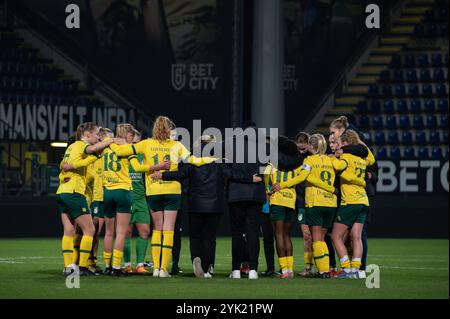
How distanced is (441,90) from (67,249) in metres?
20.5

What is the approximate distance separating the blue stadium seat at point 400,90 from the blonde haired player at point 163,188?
64.3 ft

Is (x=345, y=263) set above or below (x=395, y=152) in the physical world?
below

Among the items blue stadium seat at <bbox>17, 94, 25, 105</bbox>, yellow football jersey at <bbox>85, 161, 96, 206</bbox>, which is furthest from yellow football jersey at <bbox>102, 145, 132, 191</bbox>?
blue stadium seat at <bbox>17, 94, 25, 105</bbox>

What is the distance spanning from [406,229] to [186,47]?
881 cm

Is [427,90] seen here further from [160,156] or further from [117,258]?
[117,258]

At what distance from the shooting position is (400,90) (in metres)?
32.2

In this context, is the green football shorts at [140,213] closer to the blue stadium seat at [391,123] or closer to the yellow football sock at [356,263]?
the yellow football sock at [356,263]

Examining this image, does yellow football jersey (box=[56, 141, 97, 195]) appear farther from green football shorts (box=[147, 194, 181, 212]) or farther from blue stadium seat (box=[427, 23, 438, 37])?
blue stadium seat (box=[427, 23, 438, 37])

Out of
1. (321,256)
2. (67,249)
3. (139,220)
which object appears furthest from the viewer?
(139,220)

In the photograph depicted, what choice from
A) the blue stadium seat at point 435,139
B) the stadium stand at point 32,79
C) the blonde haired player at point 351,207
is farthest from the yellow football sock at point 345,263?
the blue stadium seat at point 435,139

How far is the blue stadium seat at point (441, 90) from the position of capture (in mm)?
31853

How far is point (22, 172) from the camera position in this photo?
85.5ft

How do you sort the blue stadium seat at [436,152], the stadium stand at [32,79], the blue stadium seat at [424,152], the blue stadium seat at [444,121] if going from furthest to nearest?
the blue stadium seat at [444,121]
the blue stadium seat at [424,152]
the blue stadium seat at [436,152]
the stadium stand at [32,79]

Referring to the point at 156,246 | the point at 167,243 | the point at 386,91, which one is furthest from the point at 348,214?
the point at 386,91
